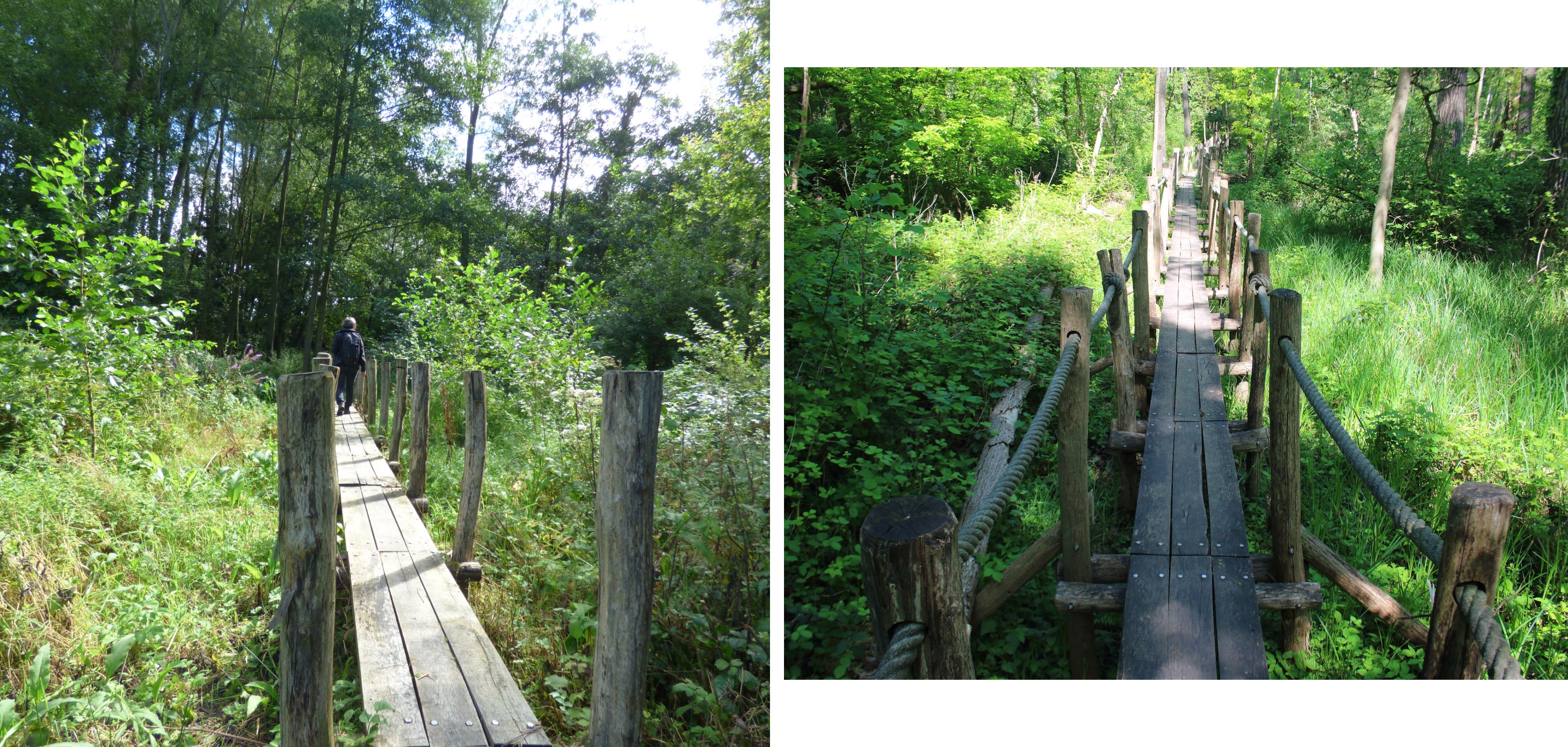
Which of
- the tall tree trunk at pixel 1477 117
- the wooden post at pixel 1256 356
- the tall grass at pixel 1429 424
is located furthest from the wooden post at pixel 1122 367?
the tall tree trunk at pixel 1477 117

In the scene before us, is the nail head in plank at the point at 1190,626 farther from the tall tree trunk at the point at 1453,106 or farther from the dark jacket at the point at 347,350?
the dark jacket at the point at 347,350

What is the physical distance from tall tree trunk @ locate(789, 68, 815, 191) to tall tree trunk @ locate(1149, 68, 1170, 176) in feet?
18.4

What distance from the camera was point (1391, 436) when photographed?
3867mm

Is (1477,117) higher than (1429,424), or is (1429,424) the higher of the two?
(1477,117)

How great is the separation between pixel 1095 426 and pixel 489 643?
3601 millimetres

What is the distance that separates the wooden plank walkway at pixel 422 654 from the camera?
230 centimetres

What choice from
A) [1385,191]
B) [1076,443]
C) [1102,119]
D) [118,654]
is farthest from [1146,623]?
[1102,119]

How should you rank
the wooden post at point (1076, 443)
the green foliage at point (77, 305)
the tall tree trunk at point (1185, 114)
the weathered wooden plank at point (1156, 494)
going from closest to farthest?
the wooden post at point (1076, 443), the weathered wooden plank at point (1156, 494), the green foliage at point (77, 305), the tall tree trunk at point (1185, 114)

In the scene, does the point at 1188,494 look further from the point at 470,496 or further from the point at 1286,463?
the point at 470,496

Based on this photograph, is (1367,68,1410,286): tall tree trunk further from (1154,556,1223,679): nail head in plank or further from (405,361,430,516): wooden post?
(405,361,430,516): wooden post

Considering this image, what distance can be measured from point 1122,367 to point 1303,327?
2722mm

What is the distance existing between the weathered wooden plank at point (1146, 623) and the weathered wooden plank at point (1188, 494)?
17 centimetres

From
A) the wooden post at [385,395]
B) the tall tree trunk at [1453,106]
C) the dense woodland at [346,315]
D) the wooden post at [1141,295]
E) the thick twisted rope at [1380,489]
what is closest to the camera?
the thick twisted rope at [1380,489]

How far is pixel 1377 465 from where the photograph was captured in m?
3.94
